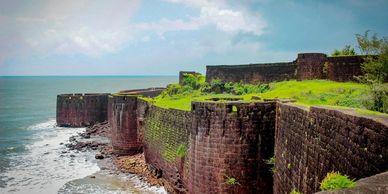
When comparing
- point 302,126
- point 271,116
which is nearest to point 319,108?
point 302,126

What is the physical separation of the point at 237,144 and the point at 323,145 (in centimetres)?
666

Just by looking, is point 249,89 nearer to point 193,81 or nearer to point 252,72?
point 252,72

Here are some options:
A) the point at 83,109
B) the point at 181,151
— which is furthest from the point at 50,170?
the point at 83,109

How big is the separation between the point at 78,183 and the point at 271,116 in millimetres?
17864

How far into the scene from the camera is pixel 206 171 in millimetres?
16484

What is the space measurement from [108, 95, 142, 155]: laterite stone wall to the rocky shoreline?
103cm

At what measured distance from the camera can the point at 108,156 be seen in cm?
3725

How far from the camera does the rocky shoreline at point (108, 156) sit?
2762 centimetres

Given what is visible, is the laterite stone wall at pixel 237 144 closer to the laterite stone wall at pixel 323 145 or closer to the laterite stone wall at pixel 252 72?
the laterite stone wall at pixel 323 145

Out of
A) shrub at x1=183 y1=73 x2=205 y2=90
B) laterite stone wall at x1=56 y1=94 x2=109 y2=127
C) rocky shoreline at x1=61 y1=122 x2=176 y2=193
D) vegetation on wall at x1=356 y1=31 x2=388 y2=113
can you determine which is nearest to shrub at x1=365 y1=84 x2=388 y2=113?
vegetation on wall at x1=356 y1=31 x2=388 y2=113

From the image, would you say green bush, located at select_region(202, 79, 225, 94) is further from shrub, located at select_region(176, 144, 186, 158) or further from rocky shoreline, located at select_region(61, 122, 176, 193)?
shrub, located at select_region(176, 144, 186, 158)

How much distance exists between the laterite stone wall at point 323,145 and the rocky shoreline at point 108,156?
1244cm

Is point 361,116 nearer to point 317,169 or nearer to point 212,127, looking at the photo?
point 317,169

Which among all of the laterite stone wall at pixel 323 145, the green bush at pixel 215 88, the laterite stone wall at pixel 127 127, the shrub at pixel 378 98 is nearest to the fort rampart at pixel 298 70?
the green bush at pixel 215 88
